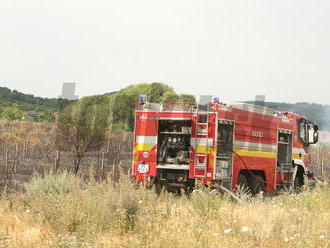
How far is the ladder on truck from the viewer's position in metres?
11.6

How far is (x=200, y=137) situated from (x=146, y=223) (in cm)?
476

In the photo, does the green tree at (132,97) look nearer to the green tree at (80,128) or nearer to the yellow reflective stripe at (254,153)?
the green tree at (80,128)

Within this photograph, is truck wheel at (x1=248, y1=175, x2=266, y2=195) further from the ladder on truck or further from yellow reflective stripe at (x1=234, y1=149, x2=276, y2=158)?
the ladder on truck

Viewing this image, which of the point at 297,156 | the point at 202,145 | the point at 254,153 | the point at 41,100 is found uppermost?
the point at 41,100

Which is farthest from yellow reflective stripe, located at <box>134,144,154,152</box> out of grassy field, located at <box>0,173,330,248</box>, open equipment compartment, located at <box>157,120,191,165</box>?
grassy field, located at <box>0,173,330,248</box>

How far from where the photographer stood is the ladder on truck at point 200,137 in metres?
11.6

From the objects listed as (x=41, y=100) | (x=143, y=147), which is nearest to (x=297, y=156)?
(x=143, y=147)

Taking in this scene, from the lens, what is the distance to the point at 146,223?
23.9ft

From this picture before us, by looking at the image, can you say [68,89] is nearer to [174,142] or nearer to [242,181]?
[174,142]

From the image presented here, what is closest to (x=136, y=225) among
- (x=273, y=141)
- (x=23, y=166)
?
(x=273, y=141)

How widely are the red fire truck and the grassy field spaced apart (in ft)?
9.65

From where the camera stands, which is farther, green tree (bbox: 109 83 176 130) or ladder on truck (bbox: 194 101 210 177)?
green tree (bbox: 109 83 176 130)

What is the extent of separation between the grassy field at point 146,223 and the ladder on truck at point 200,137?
2677 mm

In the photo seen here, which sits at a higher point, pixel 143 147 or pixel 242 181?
pixel 143 147
